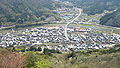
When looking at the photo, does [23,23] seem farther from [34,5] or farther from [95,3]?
[95,3]

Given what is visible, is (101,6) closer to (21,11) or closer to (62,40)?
(21,11)

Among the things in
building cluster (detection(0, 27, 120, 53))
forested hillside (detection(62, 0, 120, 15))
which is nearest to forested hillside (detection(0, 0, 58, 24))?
building cluster (detection(0, 27, 120, 53))

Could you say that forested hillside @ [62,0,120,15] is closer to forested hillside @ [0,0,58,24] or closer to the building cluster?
forested hillside @ [0,0,58,24]

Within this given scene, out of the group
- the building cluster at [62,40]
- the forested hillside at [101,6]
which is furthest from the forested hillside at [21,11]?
the forested hillside at [101,6]

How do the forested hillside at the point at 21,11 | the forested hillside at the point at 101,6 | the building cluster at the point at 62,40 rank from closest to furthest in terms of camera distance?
the building cluster at the point at 62,40, the forested hillside at the point at 21,11, the forested hillside at the point at 101,6

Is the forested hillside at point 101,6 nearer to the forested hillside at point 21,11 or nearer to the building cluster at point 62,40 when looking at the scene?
the forested hillside at point 21,11

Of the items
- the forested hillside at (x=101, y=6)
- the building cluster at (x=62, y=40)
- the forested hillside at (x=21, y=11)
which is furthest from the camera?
the forested hillside at (x=101, y=6)

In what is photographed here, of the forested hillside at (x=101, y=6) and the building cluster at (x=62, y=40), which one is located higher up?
the forested hillside at (x=101, y=6)
